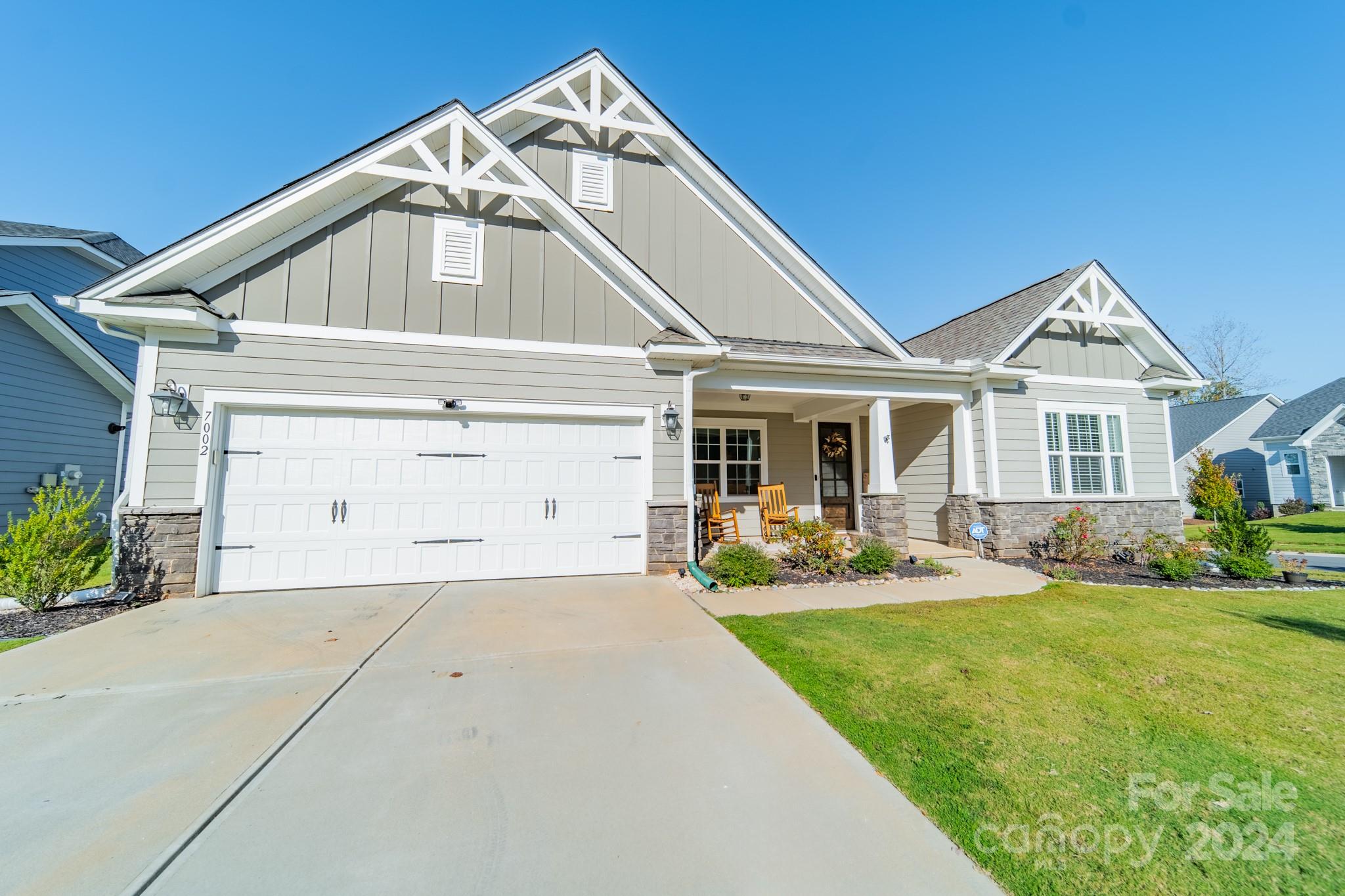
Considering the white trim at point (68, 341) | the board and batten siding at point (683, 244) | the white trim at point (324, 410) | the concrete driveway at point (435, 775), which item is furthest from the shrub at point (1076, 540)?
the white trim at point (68, 341)

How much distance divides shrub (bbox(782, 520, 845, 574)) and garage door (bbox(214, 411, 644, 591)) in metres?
2.08

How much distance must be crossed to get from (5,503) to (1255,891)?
14076mm

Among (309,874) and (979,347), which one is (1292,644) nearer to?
(979,347)

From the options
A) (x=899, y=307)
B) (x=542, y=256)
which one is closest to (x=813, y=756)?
(x=542, y=256)

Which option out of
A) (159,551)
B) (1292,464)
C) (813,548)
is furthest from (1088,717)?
(1292,464)

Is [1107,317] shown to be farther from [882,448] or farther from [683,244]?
[683,244]

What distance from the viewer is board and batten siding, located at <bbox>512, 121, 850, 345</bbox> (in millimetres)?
8367

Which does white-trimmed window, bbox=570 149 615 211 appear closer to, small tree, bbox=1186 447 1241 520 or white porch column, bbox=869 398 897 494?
white porch column, bbox=869 398 897 494

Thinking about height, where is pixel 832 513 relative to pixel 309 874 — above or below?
above

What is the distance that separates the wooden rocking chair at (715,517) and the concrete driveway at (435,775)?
5.23 m

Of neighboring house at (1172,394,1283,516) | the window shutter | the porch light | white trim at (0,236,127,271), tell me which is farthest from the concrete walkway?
neighboring house at (1172,394,1283,516)

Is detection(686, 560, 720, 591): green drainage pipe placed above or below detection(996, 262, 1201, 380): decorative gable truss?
below

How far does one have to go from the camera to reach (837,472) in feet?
35.1

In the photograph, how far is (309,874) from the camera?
1780 mm
